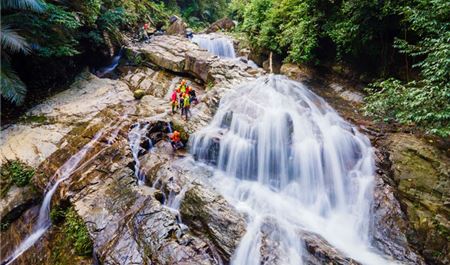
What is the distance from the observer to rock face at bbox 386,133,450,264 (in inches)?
246

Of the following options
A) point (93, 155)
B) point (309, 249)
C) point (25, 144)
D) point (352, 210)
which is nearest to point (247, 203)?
point (309, 249)

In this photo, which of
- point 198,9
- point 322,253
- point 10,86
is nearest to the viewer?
point 322,253

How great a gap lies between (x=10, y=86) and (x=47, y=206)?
3902mm

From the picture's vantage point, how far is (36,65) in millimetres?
11141

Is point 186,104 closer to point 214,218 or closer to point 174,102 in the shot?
point 174,102

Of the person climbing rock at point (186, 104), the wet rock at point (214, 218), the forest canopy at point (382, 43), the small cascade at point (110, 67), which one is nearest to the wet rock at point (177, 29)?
the small cascade at point (110, 67)

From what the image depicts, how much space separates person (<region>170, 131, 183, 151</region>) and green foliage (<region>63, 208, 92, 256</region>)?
356cm

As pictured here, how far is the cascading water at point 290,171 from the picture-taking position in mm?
6754

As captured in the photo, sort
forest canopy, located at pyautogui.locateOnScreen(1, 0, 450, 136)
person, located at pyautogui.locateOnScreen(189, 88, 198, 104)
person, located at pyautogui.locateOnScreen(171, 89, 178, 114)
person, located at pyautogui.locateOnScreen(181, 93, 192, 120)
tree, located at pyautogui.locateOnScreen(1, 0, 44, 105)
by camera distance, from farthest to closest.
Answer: person, located at pyautogui.locateOnScreen(189, 88, 198, 104), person, located at pyautogui.locateOnScreen(171, 89, 178, 114), person, located at pyautogui.locateOnScreen(181, 93, 192, 120), tree, located at pyautogui.locateOnScreen(1, 0, 44, 105), forest canopy, located at pyautogui.locateOnScreen(1, 0, 450, 136)

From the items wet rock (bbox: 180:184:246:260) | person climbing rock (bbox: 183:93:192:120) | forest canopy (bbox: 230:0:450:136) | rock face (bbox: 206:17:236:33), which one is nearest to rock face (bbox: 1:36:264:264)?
wet rock (bbox: 180:184:246:260)

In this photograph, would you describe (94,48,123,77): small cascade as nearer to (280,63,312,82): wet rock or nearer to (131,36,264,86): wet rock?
(131,36,264,86): wet rock

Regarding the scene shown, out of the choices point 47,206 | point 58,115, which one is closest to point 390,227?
point 47,206

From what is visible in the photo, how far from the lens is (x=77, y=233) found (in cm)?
697

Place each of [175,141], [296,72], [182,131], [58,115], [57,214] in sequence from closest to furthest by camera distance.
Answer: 1. [57,214]
2. [175,141]
3. [182,131]
4. [58,115]
5. [296,72]
